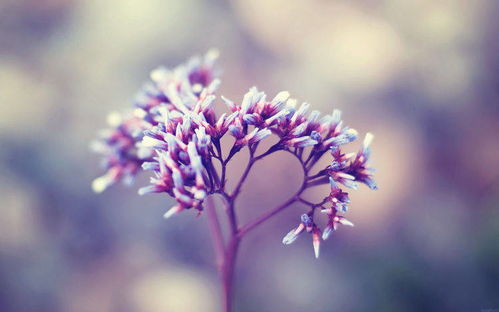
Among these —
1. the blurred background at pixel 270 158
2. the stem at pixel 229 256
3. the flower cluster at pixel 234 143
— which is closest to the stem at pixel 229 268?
the stem at pixel 229 256

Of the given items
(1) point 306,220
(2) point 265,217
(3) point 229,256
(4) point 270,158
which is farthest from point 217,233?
(4) point 270,158

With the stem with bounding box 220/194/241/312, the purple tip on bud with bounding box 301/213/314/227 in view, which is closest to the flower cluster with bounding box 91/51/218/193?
the stem with bounding box 220/194/241/312

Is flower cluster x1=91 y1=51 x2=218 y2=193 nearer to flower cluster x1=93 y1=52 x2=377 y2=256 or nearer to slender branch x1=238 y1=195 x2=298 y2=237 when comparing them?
flower cluster x1=93 y1=52 x2=377 y2=256

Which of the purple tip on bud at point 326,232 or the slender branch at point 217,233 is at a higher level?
the slender branch at point 217,233

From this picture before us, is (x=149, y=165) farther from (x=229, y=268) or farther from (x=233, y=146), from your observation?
(x=229, y=268)

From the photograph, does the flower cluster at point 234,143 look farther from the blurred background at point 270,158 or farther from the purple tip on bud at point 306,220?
the blurred background at point 270,158

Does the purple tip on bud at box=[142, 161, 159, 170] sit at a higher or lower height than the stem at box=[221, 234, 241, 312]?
higher

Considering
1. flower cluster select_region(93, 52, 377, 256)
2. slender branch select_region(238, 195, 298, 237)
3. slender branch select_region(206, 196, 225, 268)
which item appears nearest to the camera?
flower cluster select_region(93, 52, 377, 256)

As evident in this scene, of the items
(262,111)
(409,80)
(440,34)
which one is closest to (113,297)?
(262,111)
